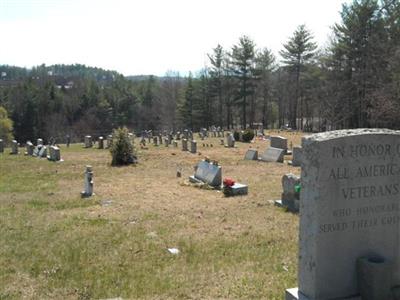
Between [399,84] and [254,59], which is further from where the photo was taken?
[254,59]

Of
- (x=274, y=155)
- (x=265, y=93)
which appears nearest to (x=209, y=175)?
(x=274, y=155)

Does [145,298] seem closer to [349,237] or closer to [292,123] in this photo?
[349,237]

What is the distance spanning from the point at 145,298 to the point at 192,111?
5843cm

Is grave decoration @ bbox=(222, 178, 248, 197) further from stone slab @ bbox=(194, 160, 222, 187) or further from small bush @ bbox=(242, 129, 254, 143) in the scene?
small bush @ bbox=(242, 129, 254, 143)

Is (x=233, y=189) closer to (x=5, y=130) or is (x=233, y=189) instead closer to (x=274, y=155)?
(x=274, y=155)

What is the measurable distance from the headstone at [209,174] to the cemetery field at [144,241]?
50 centimetres

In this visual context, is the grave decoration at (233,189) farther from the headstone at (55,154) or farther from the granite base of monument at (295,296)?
the headstone at (55,154)

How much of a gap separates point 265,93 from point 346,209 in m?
57.6

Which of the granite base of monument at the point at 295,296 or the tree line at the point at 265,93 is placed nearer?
the granite base of monument at the point at 295,296

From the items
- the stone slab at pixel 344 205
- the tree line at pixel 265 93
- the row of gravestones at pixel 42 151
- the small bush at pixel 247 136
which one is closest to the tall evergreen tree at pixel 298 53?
the tree line at pixel 265 93

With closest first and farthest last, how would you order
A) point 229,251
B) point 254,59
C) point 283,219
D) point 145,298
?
point 145,298 < point 229,251 < point 283,219 < point 254,59

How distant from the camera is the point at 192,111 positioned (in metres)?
64.2

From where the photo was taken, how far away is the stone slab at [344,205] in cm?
498

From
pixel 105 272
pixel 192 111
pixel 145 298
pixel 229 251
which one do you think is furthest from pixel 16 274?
pixel 192 111
